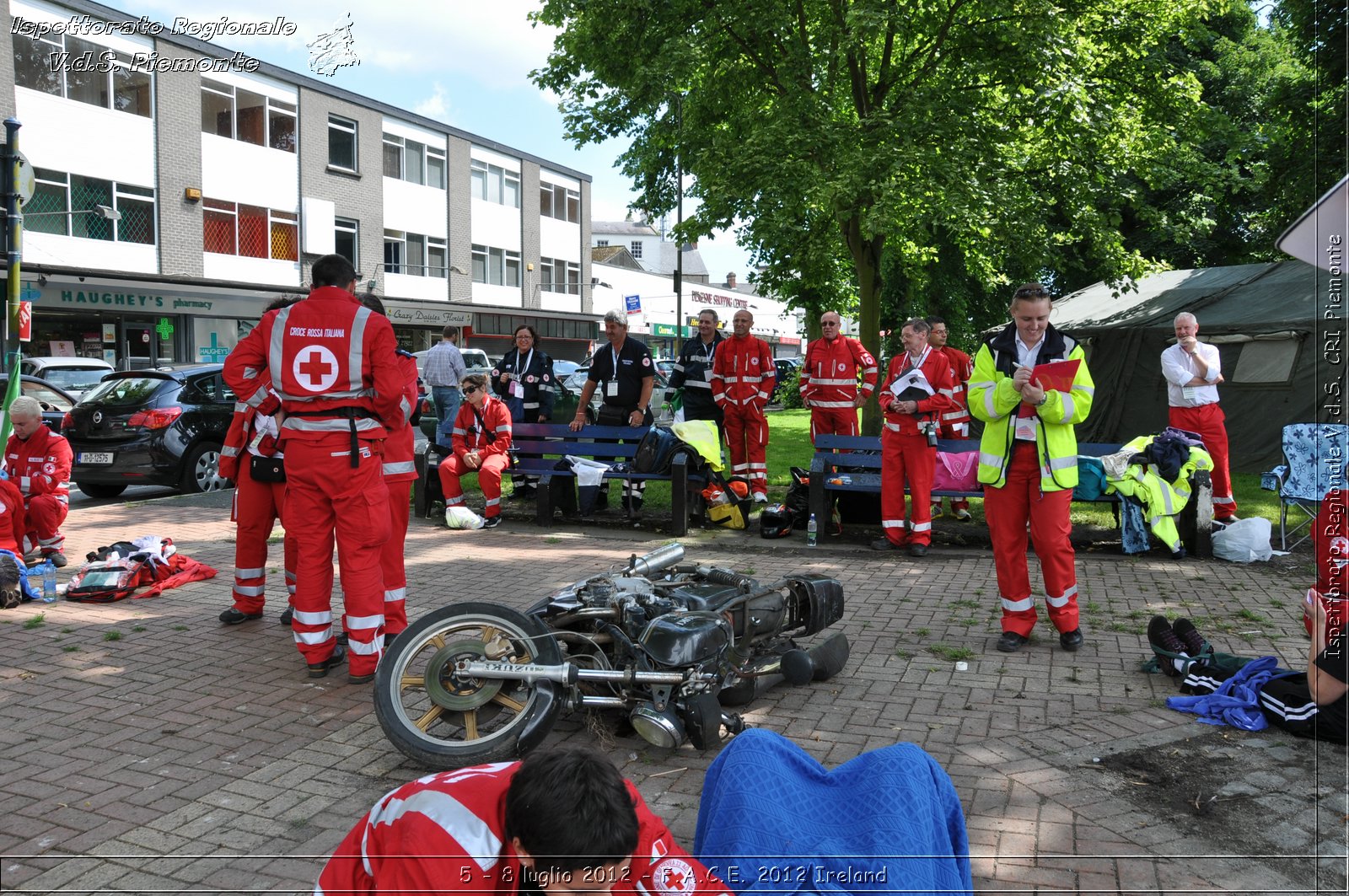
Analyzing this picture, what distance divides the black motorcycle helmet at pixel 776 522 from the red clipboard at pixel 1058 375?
401 centimetres

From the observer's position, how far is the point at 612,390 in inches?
432

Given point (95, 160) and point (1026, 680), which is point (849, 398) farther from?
point (95, 160)

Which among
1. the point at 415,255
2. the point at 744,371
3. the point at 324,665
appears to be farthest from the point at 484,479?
the point at 415,255

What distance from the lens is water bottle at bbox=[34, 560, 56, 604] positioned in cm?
721

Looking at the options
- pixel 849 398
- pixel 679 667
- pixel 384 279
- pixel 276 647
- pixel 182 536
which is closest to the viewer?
pixel 679 667

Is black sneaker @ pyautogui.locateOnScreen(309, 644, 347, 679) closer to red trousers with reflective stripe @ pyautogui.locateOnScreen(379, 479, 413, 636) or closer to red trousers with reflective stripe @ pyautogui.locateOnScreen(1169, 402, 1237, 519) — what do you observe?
red trousers with reflective stripe @ pyautogui.locateOnScreen(379, 479, 413, 636)

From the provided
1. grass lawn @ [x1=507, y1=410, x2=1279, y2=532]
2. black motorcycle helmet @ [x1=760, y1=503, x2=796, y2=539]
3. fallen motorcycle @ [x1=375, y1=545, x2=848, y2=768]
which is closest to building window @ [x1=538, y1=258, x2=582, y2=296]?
grass lawn @ [x1=507, y1=410, x2=1279, y2=532]

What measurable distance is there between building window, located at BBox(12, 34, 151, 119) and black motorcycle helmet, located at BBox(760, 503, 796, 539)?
2425 centimetres

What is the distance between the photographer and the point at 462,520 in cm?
1037

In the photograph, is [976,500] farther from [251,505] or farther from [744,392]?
[251,505]

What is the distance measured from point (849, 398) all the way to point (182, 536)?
669cm

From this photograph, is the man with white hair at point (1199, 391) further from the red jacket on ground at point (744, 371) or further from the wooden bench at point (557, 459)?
the wooden bench at point (557, 459)

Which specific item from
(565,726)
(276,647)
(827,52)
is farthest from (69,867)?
(827,52)

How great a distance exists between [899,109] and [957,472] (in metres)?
8.13
